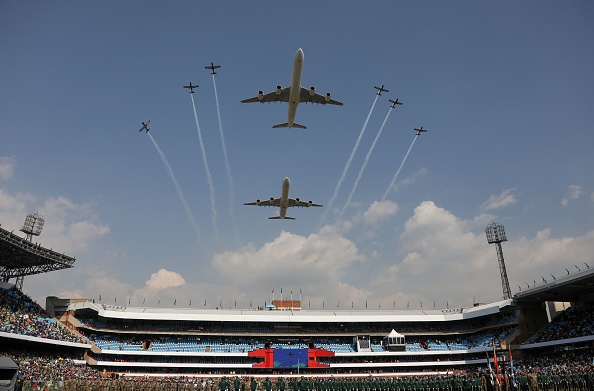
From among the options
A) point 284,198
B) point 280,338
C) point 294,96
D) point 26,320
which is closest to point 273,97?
point 294,96

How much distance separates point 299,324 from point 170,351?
22770 millimetres

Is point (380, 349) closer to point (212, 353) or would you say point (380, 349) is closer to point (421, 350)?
point (421, 350)

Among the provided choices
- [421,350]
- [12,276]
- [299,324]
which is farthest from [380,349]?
[12,276]

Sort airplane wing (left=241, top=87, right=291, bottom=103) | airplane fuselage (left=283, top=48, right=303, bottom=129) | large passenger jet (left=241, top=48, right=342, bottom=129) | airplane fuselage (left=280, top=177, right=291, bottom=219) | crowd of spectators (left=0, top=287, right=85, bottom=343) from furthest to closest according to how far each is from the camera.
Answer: crowd of spectators (left=0, top=287, right=85, bottom=343) < airplane fuselage (left=280, top=177, right=291, bottom=219) < airplane wing (left=241, top=87, right=291, bottom=103) < large passenger jet (left=241, top=48, right=342, bottom=129) < airplane fuselage (left=283, top=48, right=303, bottom=129)

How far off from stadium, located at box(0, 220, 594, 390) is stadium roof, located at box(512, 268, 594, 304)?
200mm

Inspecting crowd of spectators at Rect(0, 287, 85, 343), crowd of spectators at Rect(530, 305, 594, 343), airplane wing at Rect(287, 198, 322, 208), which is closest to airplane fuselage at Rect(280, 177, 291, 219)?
airplane wing at Rect(287, 198, 322, 208)

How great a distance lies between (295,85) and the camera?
43.4 meters

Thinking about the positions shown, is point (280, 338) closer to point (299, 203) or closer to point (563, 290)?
point (299, 203)

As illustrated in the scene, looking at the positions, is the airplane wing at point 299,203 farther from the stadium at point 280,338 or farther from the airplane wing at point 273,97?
the stadium at point 280,338

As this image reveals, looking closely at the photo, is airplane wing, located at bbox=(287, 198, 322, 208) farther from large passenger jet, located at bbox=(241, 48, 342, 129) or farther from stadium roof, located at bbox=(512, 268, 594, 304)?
stadium roof, located at bbox=(512, 268, 594, 304)

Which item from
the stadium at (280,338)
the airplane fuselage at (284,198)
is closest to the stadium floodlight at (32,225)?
the stadium at (280,338)

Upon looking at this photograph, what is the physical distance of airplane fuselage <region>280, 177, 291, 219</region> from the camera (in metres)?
51.2

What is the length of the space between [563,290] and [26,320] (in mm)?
73954

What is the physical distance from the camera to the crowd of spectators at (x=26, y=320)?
54.8 m
